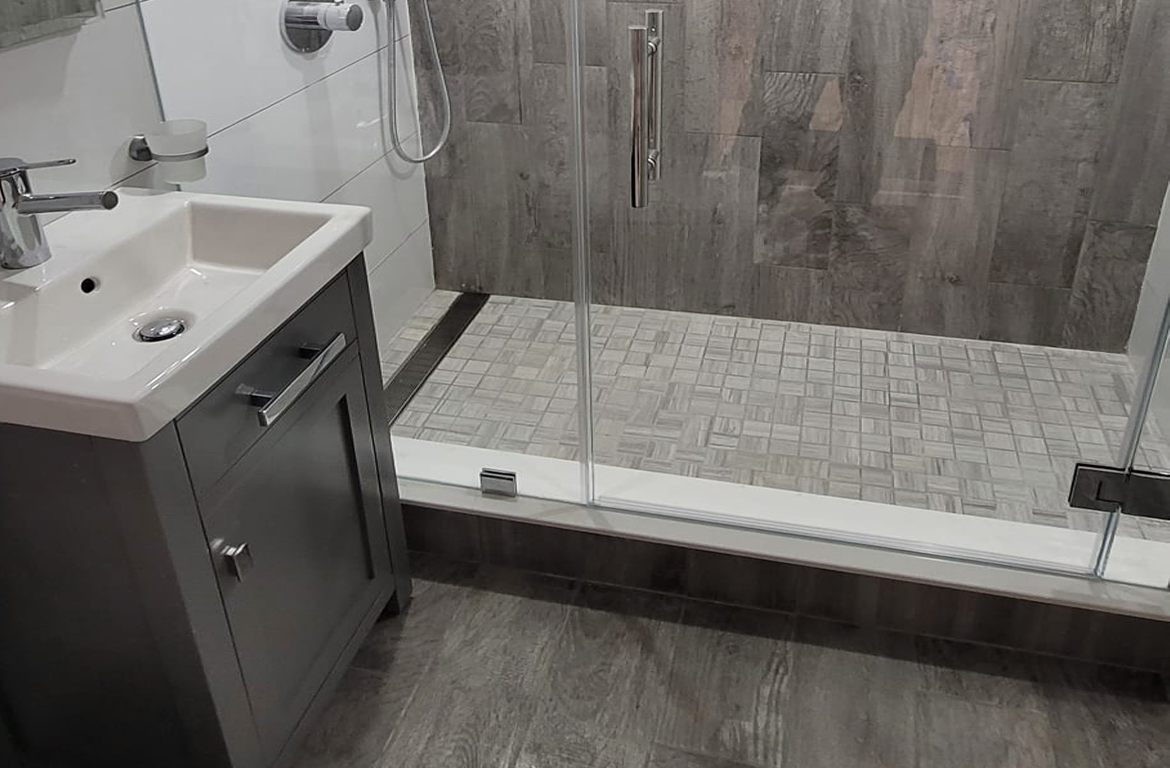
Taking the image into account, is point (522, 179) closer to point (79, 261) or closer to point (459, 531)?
point (459, 531)

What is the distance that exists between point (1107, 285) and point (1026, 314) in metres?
0.20

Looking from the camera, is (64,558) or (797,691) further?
(797,691)

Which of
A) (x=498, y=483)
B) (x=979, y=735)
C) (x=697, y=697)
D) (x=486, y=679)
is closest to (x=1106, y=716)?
(x=979, y=735)

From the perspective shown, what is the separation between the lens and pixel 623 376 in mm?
2498

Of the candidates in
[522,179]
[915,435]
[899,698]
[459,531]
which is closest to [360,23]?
[522,179]

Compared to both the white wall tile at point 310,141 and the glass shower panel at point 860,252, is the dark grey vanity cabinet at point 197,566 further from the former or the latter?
the glass shower panel at point 860,252

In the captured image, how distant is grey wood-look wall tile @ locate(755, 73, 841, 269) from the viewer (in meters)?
2.61

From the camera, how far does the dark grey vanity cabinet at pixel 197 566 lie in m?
1.31

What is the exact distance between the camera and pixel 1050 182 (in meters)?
2.55

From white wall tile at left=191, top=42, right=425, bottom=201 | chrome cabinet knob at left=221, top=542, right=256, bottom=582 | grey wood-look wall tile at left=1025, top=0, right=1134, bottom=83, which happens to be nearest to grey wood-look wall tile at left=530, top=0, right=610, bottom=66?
white wall tile at left=191, top=42, right=425, bottom=201

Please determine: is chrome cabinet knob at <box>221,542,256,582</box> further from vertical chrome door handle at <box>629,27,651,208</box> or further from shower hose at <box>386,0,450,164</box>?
shower hose at <box>386,0,450,164</box>

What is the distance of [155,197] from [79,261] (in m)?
0.24

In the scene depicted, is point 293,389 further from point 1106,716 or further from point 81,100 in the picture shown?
point 1106,716

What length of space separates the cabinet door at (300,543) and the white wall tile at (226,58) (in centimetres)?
61
